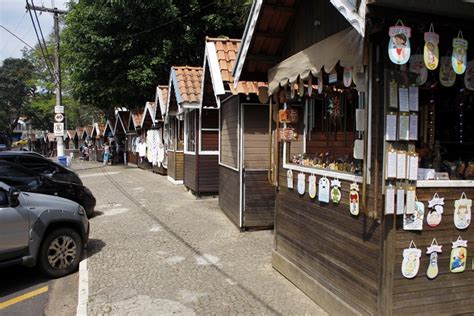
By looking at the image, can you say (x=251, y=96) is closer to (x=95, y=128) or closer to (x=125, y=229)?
(x=125, y=229)

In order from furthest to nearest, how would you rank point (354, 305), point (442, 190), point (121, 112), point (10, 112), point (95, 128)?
1. point (10, 112)
2. point (95, 128)
3. point (121, 112)
4. point (354, 305)
5. point (442, 190)

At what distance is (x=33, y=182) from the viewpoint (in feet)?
32.2

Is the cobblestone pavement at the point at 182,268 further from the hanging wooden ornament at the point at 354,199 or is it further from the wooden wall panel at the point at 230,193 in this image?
the hanging wooden ornament at the point at 354,199

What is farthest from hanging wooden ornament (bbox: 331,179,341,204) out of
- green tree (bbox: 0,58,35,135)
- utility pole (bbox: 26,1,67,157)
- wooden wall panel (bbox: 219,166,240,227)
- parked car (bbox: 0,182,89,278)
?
green tree (bbox: 0,58,35,135)

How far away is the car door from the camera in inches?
231

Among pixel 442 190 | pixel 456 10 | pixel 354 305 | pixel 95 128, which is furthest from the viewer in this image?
pixel 95 128

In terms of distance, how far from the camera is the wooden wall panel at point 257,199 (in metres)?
9.14

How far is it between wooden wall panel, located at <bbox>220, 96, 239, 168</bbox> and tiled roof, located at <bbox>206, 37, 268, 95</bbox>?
503 millimetres

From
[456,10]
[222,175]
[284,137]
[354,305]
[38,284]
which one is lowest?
[38,284]

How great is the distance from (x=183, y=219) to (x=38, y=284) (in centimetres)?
458

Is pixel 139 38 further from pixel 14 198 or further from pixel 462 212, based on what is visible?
pixel 462 212

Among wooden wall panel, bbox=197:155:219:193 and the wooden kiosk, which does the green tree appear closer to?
the wooden kiosk

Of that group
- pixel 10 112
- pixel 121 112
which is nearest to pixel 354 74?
pixel 121 112

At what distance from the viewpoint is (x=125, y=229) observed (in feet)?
32.0
